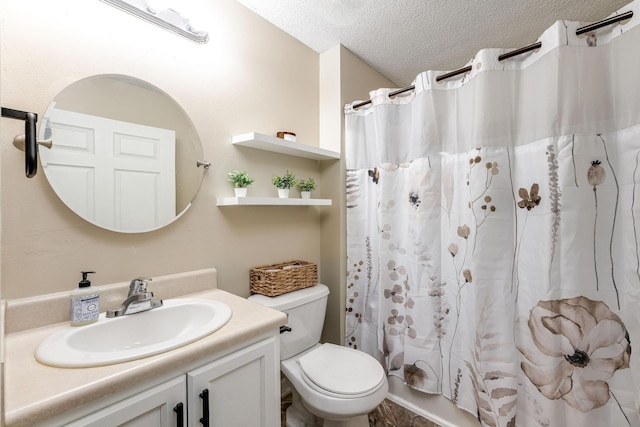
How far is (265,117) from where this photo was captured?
1.67m

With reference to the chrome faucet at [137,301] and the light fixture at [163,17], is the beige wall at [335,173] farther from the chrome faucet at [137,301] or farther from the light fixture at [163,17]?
the chrome faucet at [137,301]

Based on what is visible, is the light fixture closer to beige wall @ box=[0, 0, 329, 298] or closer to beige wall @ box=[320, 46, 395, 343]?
beige wall @ box=[0, 0, 329, 298]

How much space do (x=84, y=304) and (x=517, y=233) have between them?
5.86 feet

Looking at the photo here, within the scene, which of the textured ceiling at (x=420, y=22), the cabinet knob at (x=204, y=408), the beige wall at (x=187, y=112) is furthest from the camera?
the textured ceiling at (x=420, y=22)

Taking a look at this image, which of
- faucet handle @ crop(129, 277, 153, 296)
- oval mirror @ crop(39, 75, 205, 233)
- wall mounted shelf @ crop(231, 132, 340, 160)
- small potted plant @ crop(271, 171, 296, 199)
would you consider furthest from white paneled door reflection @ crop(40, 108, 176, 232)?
small potted plant @ crop(271, 171, 296, 199)

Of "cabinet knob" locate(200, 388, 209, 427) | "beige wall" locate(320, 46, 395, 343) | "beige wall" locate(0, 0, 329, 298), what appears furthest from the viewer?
"beige wall" locate(320, 46, 395, 343)

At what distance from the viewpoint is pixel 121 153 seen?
115 cm

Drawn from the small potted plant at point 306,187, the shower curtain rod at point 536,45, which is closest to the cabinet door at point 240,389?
the small potted plant at point 306,187

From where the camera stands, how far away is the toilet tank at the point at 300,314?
148 cm

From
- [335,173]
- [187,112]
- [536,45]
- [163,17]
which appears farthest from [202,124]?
[536,45]

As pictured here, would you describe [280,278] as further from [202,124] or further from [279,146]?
[202,124]

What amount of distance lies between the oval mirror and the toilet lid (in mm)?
994

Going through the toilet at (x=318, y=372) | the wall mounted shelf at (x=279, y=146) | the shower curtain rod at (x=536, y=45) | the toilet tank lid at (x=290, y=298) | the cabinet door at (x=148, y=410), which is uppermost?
the shower curtain rod at (x=536, y=45)

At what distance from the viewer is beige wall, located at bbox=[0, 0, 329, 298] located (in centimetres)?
95
